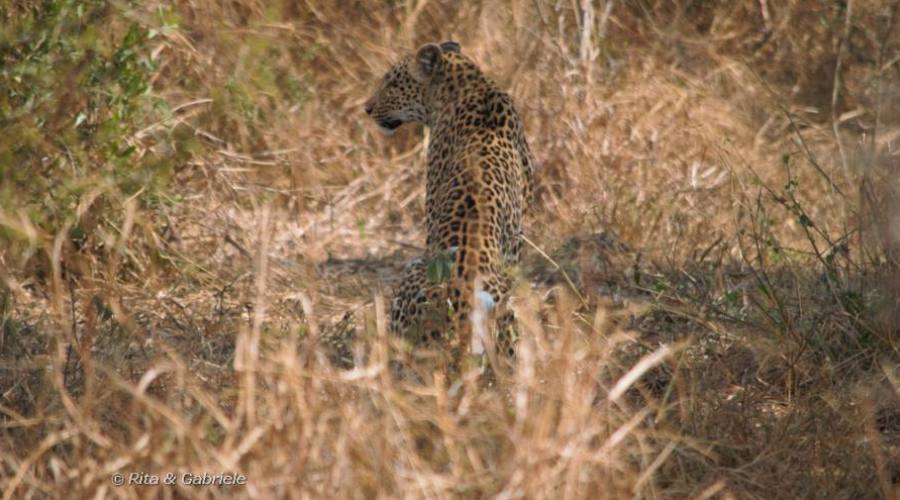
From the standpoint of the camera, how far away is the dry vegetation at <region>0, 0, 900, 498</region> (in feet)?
12.1

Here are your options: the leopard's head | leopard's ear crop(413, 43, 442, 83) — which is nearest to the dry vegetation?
the leopard's head

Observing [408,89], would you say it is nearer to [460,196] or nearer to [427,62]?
[427,62]

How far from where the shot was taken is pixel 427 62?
6816mm

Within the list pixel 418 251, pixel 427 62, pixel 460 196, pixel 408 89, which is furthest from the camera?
pixel 418 251

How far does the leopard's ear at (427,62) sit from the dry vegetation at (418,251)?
73cm

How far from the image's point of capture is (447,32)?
934 cm

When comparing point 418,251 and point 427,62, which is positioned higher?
point 427,62

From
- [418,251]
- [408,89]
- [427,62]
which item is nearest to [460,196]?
[427,62]

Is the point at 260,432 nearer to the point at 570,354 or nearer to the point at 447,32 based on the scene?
the point at 570,354

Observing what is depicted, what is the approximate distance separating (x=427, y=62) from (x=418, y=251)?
5.08 feet

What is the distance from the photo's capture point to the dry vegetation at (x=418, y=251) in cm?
370

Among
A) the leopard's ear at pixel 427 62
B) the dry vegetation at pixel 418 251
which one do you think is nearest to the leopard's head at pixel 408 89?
the leopard's ear at pixel 427 62

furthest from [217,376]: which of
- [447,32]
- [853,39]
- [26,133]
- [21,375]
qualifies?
[853,39]

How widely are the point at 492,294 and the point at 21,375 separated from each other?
5.59ft
